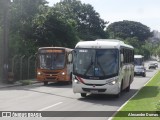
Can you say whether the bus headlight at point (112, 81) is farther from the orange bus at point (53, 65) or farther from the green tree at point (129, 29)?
the green tree at point (129, 29)

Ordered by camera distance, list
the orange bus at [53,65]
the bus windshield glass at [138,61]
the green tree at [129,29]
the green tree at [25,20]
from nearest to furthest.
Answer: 1. the orange bus at [53,65]
2. the green tree at [25,20]
3. the bus windshield glass at [138,61]
4. the green tree at [129,29]

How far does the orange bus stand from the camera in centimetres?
3297

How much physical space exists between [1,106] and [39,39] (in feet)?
122

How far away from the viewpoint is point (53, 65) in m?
33.1

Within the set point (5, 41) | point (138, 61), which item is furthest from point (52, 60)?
point (138, 61)

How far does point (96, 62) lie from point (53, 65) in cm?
1148

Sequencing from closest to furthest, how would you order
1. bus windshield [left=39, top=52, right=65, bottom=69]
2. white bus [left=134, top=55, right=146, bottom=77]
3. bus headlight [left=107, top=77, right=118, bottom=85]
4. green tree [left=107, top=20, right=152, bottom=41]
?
bus headlight [left=107, top=77, right=118, bottom=85] < bus windshield [left=39, top=52, right=65, bottom=69] < white bus [left=134, top=55, right=146, bottom=77] < green tree [left=107, top=20, right=152, bottom=41]

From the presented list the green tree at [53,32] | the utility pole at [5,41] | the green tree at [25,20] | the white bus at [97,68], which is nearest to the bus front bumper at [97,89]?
the white bus at [97,68]

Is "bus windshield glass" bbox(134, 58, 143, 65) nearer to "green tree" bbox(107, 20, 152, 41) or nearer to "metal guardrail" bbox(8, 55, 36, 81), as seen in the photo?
"metal guardrail" bbox(8, 55, 36, 81)

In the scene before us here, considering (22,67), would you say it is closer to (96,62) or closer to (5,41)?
(5,41)

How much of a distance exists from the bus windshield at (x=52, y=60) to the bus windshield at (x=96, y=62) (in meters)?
10.9

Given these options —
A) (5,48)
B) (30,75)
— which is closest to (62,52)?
(5,48)

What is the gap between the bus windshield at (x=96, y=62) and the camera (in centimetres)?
2180

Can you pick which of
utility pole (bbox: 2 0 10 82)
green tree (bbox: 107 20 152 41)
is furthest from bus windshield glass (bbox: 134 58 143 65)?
green tree (bbox: 107 20 152 41)
